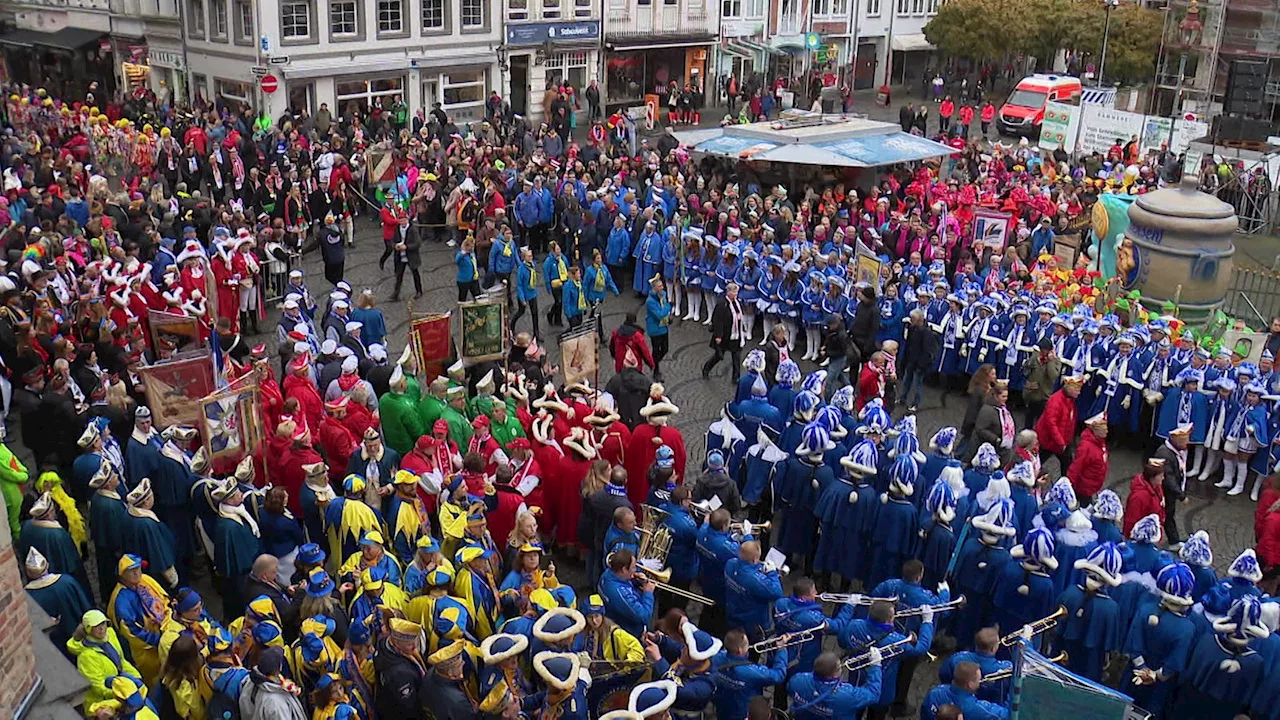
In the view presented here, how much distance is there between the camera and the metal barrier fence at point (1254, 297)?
18969 mm

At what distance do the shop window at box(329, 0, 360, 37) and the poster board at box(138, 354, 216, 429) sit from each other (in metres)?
24.7

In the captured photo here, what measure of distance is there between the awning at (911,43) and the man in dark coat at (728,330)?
124ft

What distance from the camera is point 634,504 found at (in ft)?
38.5

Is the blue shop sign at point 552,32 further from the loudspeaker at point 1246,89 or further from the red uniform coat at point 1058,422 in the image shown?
the red uniform coat at point 1058,422

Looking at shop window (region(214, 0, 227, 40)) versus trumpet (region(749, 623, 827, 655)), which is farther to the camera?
shop window (region(214, 0, 227, 40))

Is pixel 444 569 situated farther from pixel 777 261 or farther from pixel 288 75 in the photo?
pixel 288 75

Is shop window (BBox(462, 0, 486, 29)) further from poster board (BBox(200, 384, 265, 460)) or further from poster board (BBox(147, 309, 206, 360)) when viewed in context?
poster board (BBox(200, 384, 265, 460))

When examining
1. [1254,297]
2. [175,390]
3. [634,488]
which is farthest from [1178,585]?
[1254,297]

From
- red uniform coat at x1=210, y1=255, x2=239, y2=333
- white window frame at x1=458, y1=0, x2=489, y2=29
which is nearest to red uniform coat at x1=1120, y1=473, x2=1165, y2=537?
red uniform coat at x1=210, y1=255, x2=239, y2=333

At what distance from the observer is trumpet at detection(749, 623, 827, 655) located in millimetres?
8586

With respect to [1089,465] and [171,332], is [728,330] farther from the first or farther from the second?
[171,332]

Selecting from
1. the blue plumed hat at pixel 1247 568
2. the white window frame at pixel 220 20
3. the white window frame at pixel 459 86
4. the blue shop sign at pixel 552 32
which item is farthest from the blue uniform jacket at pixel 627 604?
the blue shop sign at pixel 552 32

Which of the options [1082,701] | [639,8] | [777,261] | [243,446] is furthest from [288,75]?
[1082,701]

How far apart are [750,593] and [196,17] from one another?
1288 inches
